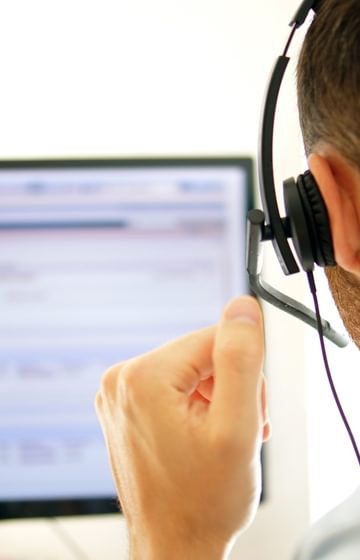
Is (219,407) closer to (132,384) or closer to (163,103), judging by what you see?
(132,384)

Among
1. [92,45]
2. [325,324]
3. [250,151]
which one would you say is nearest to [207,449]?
[325,324]

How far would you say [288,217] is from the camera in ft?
1.83

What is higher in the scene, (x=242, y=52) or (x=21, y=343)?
(x=242, y=52)

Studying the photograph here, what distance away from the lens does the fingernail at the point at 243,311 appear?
485 mm

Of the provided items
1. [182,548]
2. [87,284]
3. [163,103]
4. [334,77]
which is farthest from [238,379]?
[163,103]

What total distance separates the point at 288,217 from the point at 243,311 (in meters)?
0.11

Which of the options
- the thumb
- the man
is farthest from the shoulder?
the thumb

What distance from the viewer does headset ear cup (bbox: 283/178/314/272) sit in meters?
0.54

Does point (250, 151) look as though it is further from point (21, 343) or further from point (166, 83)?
point (21, 343)

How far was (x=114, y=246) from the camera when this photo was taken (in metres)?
0.89

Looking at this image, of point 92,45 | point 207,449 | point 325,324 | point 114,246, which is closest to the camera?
point 207,449

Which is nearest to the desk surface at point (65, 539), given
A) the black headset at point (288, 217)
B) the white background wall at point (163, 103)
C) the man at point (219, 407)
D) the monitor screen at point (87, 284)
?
the white background wall at point (163, 103)

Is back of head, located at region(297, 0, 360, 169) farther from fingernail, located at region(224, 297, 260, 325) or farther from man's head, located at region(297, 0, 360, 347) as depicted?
fingernail, located at region(224, 297, 260, 325)

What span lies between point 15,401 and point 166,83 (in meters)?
0.53
